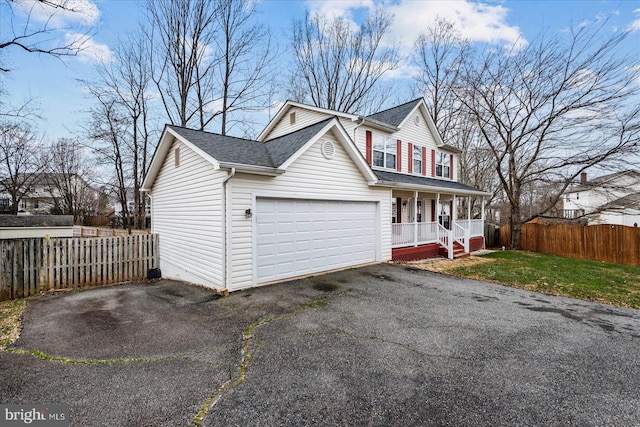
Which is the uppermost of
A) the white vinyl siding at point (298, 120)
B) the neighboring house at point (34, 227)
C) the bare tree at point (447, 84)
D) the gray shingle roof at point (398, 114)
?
the bare tree at point (447, 84)

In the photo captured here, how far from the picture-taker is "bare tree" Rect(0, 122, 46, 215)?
18.8 metres

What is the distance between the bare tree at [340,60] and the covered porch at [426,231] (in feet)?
37.5

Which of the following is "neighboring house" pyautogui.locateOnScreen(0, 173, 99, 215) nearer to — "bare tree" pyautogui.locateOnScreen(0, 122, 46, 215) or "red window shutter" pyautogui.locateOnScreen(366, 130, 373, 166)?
"bare tree" pyautogui.locateOnScreen(0, 122, 46, 215)

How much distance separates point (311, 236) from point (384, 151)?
22.5 ft

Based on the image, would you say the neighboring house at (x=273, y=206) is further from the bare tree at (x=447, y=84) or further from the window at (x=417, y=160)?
the bare tree at (x=447, y=84)

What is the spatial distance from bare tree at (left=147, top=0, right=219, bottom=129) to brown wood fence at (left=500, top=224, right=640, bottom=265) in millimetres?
21458

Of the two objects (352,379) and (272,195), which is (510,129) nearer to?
(272,195)

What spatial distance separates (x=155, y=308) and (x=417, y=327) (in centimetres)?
523

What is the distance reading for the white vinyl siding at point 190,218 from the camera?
6969mm

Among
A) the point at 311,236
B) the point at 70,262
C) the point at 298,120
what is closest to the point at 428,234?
the point at 311,236

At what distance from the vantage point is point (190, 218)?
8.15 metres

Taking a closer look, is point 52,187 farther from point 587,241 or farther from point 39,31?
point 587,241

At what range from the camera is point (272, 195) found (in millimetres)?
7375

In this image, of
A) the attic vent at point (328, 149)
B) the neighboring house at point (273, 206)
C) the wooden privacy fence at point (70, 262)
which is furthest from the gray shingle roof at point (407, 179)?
the wooden privacy fence at point (70, 262)
